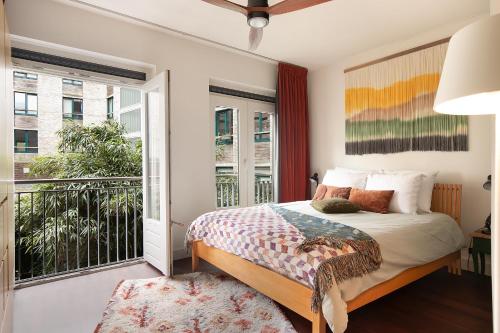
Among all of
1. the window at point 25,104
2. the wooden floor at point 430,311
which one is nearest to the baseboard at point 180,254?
the wooden floor at point 430,311

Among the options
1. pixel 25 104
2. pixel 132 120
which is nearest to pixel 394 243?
pixel 132 120

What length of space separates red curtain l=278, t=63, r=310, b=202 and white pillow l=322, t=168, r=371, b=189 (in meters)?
0.71

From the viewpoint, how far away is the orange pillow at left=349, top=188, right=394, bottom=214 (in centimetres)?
303

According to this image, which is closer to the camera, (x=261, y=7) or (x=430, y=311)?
(x=261, y=7)

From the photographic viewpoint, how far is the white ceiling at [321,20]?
283 cm

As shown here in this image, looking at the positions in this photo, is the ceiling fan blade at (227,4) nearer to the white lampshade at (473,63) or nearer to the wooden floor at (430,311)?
the white lampshade at (473,63)

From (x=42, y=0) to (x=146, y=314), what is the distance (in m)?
2.90

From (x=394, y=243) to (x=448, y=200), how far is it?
1.42 m

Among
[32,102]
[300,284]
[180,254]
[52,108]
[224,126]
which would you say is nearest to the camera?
[300,284]

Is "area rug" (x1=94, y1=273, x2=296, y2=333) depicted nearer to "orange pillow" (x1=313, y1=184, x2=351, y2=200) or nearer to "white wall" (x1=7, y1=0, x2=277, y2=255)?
"white wall" (x1=7, y1=0, x2=277, y2=255)

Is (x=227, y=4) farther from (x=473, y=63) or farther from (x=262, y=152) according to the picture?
(x=262, y=152)

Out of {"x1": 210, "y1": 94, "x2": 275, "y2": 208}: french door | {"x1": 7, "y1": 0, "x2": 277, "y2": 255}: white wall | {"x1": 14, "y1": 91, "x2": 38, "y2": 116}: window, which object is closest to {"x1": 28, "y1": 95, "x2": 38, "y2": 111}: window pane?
{"x1": 14, "y1": 91, "x2": 38, "y2": 116}: window

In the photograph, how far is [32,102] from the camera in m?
5.88

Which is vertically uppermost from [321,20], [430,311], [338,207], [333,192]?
[321,20]
